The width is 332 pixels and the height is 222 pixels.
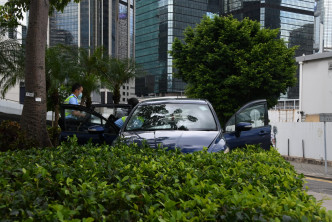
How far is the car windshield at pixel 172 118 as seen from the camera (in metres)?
5.68

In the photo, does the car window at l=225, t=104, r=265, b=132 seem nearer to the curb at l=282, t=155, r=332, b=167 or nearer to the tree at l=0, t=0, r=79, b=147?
the tree at l=0, t=0, r=79, b=147

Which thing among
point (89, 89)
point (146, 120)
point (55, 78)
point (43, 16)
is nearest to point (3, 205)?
point (146, 120)

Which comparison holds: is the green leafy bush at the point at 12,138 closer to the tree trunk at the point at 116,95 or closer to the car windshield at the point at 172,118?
the car windshield at the point at 172,118

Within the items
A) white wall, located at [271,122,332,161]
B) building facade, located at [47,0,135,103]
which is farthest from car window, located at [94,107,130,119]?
building facade, located at [47,0,135,103]

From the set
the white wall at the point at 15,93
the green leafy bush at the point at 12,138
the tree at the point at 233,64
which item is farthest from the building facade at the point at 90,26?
the green leafy bush at the point at 12,138

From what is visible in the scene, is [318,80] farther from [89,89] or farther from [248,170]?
[248,170]

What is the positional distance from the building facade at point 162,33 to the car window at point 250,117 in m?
103

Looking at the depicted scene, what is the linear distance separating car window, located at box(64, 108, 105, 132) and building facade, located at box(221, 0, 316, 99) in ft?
341

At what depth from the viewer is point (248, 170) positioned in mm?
2896

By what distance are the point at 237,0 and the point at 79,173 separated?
11190 centimetres

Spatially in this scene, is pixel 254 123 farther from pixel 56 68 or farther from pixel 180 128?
pixel 56 68

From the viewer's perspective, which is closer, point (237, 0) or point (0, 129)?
point (0, 129)

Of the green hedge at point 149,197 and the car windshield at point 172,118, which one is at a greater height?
the car windshield at point 172,118

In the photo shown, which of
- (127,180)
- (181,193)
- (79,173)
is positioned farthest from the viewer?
(79,173)
